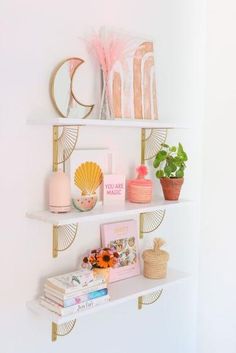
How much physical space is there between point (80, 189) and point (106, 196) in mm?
121

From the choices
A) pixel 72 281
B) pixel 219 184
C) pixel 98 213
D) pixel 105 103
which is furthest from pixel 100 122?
pixel 219 184

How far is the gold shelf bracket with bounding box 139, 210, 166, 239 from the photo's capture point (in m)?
1.85

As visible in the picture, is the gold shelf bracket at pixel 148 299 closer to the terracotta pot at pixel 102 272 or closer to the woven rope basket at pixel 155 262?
the woven rope basket at pixel 155 262

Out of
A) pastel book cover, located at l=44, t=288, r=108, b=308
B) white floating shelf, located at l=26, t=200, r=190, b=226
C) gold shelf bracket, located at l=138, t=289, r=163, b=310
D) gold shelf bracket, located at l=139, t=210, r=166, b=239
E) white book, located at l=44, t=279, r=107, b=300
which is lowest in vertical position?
gold shelf bracket, located at l=138, t=289, r=163, b=310

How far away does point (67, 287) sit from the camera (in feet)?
4.58

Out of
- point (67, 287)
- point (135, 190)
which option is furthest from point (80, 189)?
point (67, 287)

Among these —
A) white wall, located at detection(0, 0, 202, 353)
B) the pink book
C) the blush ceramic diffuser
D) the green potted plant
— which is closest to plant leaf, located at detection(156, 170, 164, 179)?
the green potted plant

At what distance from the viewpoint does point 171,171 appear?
177 centimetres

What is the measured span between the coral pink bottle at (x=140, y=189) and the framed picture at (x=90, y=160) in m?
0.11

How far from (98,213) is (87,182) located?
15 cm

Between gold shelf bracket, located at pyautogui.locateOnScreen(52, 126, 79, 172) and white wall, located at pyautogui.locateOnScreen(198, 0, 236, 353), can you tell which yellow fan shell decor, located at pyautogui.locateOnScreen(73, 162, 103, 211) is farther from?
white wall, located at pyautogui.locateOnScreen(198, 0, 236, 353)

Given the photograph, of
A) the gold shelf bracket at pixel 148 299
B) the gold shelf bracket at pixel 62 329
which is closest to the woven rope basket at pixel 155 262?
the gold shelf bracket at pixel 148 299

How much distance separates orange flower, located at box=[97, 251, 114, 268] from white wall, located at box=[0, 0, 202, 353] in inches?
3.7

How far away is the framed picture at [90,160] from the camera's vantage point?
1529 millimetres
